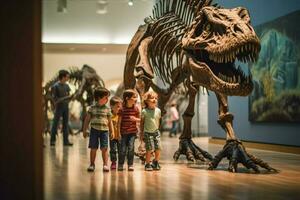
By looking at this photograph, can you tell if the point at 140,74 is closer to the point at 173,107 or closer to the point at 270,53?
the point at 270,53

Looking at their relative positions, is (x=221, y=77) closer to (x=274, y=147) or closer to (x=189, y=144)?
(x=189, y=144)

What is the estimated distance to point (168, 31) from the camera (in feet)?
28.6

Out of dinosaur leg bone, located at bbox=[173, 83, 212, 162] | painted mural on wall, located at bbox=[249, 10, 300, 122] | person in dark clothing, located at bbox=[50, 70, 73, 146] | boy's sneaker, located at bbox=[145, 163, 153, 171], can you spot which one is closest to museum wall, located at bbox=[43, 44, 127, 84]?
person in dark clothing, located at bbox=[50, 70, 73, 146]

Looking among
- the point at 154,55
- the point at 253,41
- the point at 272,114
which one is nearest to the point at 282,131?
the point at 272,114

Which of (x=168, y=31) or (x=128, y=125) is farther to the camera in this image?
(x=168, y=31)

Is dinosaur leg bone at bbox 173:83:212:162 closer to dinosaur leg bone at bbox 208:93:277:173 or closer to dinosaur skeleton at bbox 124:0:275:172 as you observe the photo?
dinosaur skeleton at bbox 124:0:275:172

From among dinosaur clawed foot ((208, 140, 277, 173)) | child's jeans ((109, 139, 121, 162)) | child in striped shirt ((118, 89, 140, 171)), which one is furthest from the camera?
child's jeans ((109, 139, 121, 162))

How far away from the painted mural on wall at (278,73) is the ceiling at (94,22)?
278 inches

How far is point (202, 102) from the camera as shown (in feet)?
62.1

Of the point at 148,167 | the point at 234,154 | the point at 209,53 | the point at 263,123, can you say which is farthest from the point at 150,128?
the point at 263,123

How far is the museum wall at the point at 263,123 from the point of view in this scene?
10.4 m

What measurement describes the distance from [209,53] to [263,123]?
17.4 feet

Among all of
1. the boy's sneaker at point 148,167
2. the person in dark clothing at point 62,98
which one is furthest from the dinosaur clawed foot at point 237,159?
the person in dark clothing at point 62,98

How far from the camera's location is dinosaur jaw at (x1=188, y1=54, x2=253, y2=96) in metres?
6.30
